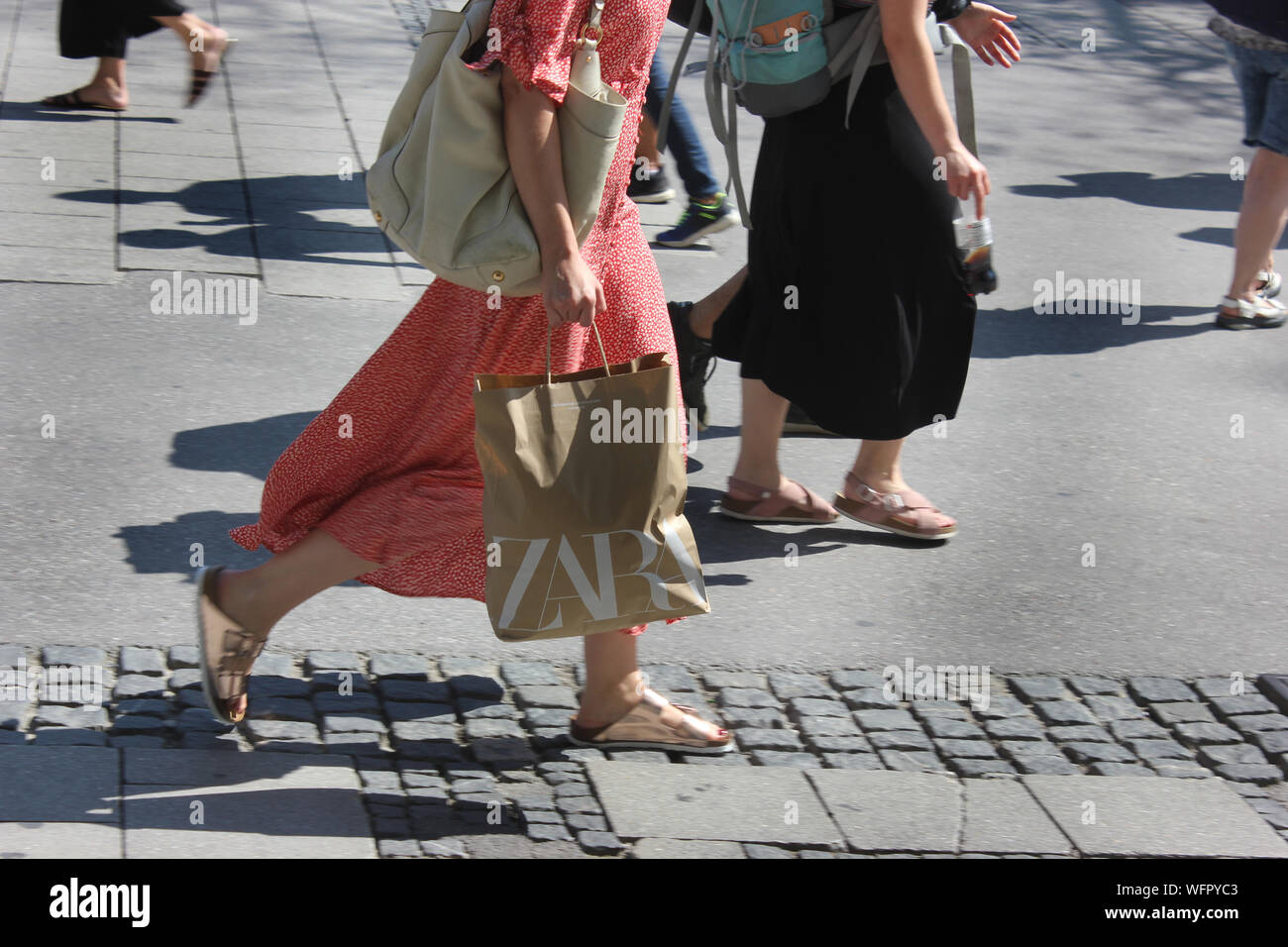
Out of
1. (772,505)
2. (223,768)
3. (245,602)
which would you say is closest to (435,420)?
(245,602)

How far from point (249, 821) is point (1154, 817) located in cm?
185

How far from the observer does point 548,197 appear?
2975 millimetres

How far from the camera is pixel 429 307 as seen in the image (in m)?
3.34

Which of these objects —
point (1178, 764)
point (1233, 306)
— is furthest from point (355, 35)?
point (1178, 764)

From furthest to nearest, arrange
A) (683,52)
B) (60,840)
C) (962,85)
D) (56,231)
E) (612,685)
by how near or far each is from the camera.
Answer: (56,231)
(683,52)
(962,85)
(612,685)
(60,840)

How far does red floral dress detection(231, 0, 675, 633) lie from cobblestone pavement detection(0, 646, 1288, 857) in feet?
1.21

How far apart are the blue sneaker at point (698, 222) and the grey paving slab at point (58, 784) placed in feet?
13.7

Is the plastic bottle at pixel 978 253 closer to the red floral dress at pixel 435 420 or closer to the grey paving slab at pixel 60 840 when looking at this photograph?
the red floral dress at pixel 435 420

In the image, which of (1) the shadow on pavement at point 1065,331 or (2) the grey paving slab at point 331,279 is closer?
(2) the grey paving slab at point 331,279

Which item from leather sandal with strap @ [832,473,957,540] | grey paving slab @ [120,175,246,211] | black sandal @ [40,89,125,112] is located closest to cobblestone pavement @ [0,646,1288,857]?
leather sandal with strap @ [832,473,957,540]

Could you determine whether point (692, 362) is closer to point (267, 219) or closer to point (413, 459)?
point (413, 459)

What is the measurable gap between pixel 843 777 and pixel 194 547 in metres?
1.82

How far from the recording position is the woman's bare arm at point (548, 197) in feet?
9.62

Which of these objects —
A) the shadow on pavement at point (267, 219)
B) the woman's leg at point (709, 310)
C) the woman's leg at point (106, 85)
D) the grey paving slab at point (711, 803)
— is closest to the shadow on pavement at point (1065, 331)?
the woman's leg at point (709, 310)
